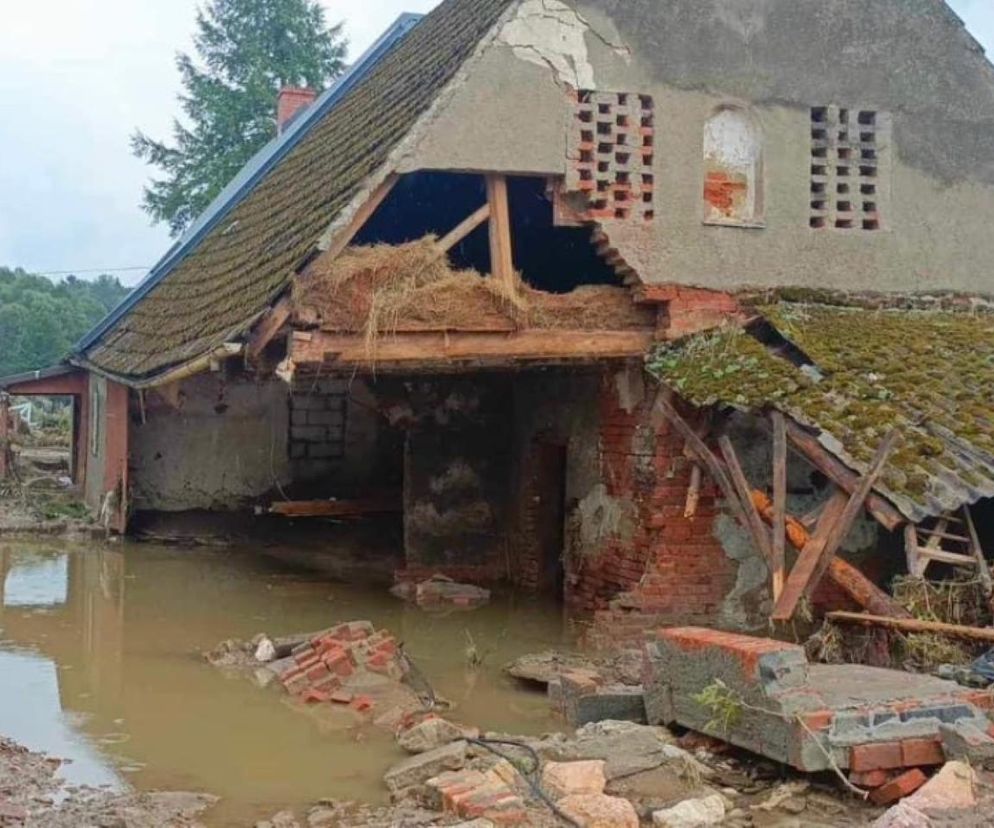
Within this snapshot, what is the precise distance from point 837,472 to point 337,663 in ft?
12.9

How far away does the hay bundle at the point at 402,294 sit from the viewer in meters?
10.9

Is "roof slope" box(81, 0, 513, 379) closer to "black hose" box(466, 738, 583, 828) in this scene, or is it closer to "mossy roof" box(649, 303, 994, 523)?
"mossy roof" box(649, 303, 994, 523)

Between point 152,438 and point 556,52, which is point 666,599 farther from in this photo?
point 152,438

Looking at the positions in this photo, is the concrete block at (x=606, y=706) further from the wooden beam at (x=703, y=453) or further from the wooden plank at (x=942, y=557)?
the wooden beam at (x=703, y=453)

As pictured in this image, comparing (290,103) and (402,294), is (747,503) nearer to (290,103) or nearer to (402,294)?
(402,294)

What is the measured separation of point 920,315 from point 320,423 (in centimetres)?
901

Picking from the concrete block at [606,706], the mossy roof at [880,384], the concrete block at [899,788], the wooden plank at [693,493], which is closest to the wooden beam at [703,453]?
the wooden plank at [693,493]

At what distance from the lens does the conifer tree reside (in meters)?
37.0

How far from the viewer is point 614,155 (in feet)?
38.5

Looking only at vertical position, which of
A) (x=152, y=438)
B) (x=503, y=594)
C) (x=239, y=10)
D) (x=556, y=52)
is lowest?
(x=503, y=594)

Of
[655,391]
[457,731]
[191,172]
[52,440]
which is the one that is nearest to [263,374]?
[655,391]

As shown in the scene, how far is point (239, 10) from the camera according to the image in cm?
3816

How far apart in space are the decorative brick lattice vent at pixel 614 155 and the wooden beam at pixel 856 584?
127 inches

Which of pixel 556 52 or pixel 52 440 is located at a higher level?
pixel 556 52
